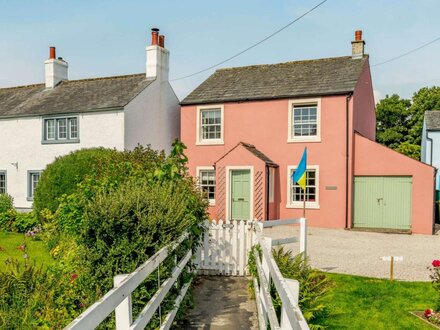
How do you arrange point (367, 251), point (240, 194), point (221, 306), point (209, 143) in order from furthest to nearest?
point (209, 143) → point (240, 194) → point (367, 251) → point (221, 306)

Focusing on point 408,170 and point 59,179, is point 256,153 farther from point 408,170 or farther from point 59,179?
point 59,179

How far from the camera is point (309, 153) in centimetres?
1948

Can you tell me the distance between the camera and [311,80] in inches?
805

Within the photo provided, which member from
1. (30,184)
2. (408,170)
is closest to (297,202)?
(408,170)

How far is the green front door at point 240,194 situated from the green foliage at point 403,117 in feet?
100

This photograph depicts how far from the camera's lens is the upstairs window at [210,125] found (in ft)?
70.5

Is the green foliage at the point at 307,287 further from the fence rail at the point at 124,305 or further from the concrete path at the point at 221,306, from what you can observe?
the fence rail at the point at 124,305

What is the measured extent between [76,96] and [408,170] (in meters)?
18.9

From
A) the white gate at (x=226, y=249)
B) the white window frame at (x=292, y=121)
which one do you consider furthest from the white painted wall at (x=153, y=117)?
the white gate at (x=226, y=249)

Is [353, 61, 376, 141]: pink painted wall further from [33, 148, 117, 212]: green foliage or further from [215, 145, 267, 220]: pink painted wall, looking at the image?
[33, 148, 117, 212]: green foliage

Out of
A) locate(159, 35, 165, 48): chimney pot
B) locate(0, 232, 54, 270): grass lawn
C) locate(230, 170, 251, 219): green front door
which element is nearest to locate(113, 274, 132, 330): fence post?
locate(0, 232, 54, 270): grass lawn

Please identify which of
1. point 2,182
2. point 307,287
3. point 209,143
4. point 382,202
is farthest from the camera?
point 2,182

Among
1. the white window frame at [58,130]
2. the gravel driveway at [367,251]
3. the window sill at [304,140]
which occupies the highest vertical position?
the white window frame at [58,130]

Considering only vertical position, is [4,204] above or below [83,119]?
below
